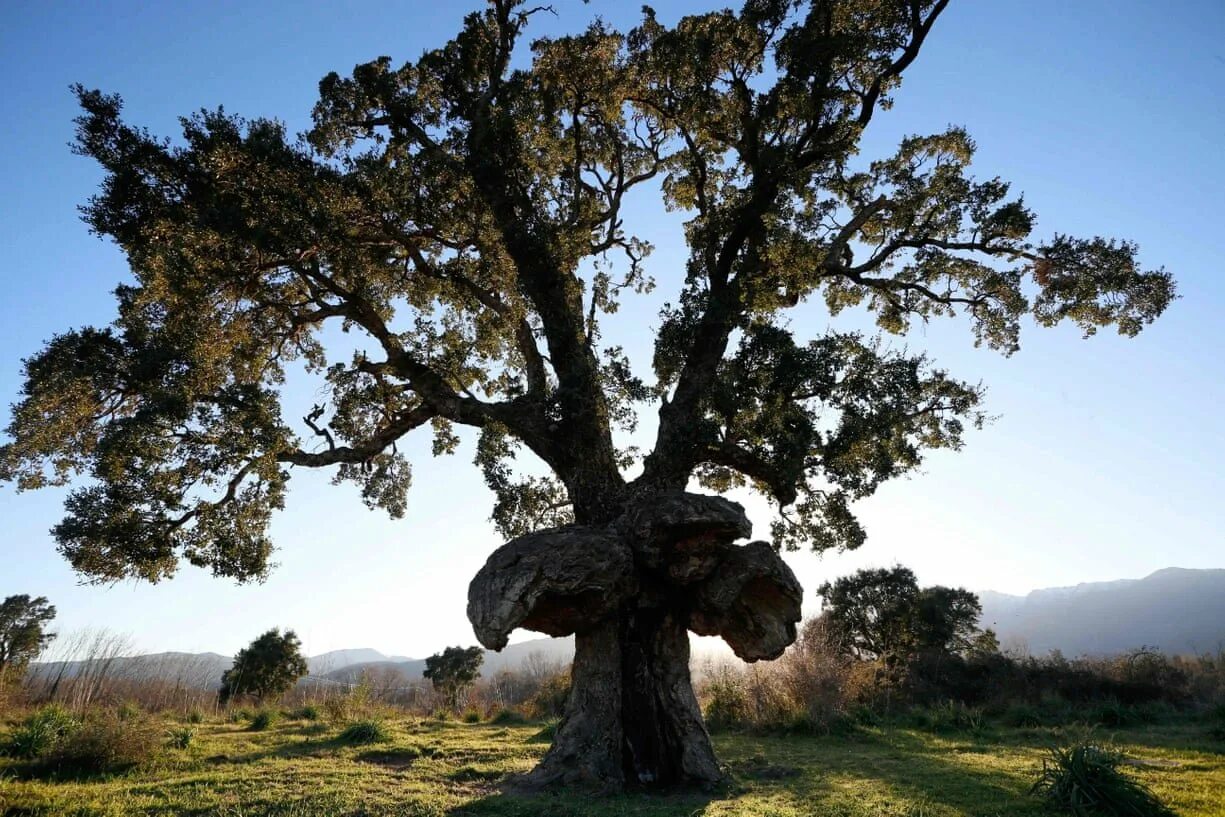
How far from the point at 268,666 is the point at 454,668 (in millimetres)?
8023

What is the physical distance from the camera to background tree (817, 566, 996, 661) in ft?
76.6

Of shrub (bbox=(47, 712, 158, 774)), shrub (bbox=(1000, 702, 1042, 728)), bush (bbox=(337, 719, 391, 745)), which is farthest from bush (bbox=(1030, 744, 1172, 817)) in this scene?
shrub (bbox=(47, 712, 158, 774))

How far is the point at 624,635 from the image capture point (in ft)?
31.0

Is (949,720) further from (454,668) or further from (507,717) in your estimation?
(454,668)

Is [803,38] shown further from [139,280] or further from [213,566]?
[213,566]

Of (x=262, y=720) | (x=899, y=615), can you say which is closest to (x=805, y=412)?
(x=262, y=720)

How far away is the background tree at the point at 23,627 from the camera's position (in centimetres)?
2298

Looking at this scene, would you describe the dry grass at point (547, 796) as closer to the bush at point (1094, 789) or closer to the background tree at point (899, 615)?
the bush at point (1094, 789)

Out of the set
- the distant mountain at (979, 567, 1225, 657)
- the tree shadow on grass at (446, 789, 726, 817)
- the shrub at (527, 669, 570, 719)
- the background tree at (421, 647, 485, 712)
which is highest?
the distant mountain at (979, 567, 1225, 657)

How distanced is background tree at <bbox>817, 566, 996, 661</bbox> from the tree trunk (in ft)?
49.8

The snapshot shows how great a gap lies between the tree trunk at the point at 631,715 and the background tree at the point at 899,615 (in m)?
15.2

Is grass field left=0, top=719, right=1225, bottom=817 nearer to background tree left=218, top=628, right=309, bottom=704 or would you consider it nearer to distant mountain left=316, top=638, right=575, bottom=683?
distant mountain left=316, top=638, right=575, bottom=683

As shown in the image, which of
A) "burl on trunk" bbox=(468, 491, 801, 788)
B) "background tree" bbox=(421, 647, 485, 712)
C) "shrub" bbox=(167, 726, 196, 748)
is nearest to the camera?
"burl on trunk" bbox=(468, 491, 801, 788)

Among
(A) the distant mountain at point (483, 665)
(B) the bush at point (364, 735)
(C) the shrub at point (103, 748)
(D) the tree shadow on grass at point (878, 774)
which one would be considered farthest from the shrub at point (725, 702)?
(C) the shrub at point (103, 748)
